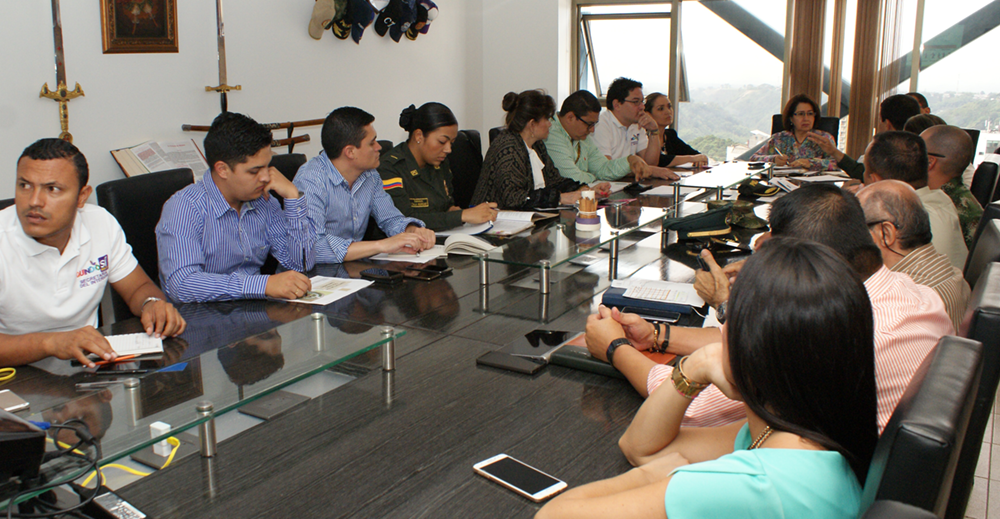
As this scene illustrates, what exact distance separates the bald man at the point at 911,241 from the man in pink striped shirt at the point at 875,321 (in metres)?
0.38

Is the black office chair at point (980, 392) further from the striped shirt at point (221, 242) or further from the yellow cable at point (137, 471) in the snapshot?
the striped shirt at point (221, 242)

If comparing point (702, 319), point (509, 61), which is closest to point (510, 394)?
point (702, 319)

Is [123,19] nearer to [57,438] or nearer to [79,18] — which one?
[79,18]

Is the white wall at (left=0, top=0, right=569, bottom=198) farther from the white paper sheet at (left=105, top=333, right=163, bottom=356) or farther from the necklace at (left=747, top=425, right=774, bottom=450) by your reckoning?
the necklace at (left=747, top=425, right=774, bottom=450)

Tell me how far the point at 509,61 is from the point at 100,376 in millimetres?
5897

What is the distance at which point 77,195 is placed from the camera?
77.3 inches

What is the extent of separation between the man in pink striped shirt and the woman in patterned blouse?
3.98m

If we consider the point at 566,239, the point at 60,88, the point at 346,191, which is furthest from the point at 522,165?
the point at 60,88

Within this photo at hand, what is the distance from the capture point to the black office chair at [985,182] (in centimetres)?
390

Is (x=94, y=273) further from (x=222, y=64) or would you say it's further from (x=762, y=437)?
(x=222, y=64)

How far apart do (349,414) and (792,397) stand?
2.88ft

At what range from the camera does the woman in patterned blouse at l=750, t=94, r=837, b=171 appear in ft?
18.1

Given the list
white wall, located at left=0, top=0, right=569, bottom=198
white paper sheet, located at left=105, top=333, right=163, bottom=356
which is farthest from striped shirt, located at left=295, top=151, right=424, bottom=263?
white wall, located at left=0, top=0, right=569, bottom=198

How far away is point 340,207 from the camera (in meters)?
2.97
